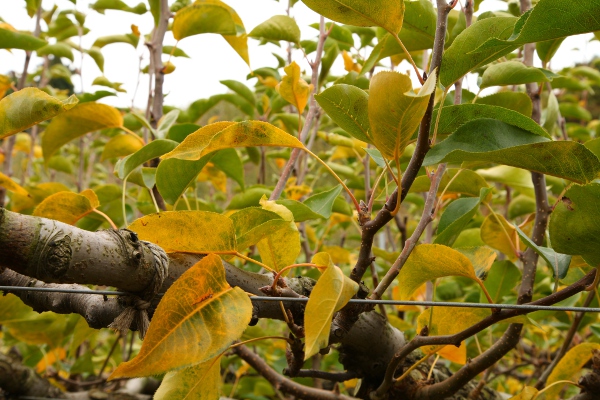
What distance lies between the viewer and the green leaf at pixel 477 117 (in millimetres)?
593

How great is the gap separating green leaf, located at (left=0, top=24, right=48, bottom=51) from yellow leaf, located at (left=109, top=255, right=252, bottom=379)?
779mm

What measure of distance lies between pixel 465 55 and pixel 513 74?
25 cm

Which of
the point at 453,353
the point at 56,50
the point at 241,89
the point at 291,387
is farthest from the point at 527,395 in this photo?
the point at 56,50

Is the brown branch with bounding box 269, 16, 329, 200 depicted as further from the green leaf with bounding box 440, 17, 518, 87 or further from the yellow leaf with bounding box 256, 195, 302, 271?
the green leaf with bounding box 440, 17, 518, 87

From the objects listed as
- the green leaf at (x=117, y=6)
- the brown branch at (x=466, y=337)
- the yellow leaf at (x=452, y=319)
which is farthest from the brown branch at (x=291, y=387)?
the green leaf at (x=117, y=6)

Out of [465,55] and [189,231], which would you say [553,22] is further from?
[189,231]

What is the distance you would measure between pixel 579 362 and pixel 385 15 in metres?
0.64

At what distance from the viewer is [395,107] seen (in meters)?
0.52

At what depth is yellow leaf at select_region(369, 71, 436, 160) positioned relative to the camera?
502 mm

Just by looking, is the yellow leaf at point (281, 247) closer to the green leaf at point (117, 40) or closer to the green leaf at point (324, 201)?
the green leaf at point (324, 201)

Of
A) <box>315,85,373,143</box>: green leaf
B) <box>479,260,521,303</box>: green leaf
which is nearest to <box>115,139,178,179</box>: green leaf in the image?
<box>315,85,373,143</box>: green leaf

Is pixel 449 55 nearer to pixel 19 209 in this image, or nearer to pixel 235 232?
pixel 235 232

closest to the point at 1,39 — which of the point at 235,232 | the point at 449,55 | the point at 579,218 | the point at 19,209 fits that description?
the point at 19,209

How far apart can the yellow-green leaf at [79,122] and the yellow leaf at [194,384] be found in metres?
0.51
